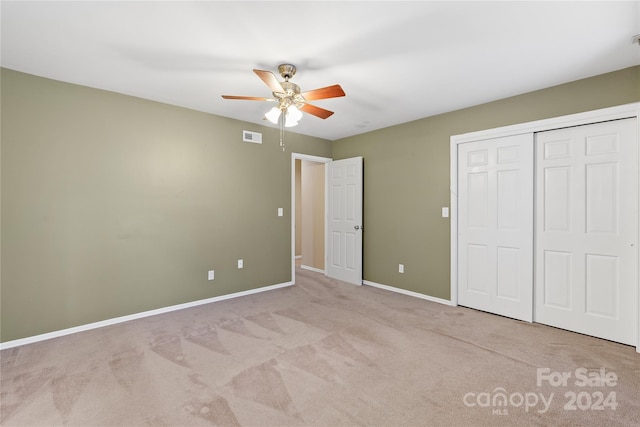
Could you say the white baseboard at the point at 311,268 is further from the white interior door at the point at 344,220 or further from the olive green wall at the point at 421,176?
the olive green wall at the point at 421,176

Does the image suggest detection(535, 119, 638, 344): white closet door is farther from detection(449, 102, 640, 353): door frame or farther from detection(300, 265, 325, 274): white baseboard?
detection(300, 265, 325, 274): white baseboard

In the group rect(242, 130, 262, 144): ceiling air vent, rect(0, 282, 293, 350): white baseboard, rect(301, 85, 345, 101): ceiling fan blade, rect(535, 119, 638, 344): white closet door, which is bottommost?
rect(0, 282, 293, 350): white baseboard

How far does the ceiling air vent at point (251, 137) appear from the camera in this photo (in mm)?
4316

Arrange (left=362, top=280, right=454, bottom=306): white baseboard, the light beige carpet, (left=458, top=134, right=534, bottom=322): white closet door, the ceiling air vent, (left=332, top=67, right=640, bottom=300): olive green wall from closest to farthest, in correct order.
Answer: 1. the light beige carpet
2. (left=332, top=67, right=640, bottom=300): olive green wall
3. (left=458, top=134, right=534, bottom=322): white closet door
4. (left=362, top=280, right=454, bottom=306): white baseboard
5. the ceiling air vent

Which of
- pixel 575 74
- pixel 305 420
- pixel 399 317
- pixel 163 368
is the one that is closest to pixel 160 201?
pixel 163 368

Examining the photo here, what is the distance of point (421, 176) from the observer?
166 inches

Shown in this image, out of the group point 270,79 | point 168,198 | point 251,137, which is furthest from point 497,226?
point 168,198

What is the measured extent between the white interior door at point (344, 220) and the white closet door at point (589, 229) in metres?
2.46

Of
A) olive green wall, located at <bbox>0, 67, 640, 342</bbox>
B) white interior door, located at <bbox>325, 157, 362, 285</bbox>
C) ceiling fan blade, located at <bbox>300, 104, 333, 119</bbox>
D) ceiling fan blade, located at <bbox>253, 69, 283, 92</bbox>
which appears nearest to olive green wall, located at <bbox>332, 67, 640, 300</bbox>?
olive green wall, located at <bbox>0, 67, 640, 342</bbox>

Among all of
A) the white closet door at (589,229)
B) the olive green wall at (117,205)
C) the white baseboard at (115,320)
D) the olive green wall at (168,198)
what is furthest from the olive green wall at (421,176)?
the white baseboard at (115,320)

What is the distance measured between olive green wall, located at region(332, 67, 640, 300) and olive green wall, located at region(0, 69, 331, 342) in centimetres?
169

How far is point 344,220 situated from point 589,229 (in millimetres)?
3184

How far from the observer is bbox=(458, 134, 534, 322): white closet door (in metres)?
3.30

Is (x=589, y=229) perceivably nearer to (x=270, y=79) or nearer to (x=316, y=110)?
(x=316, y=110)
